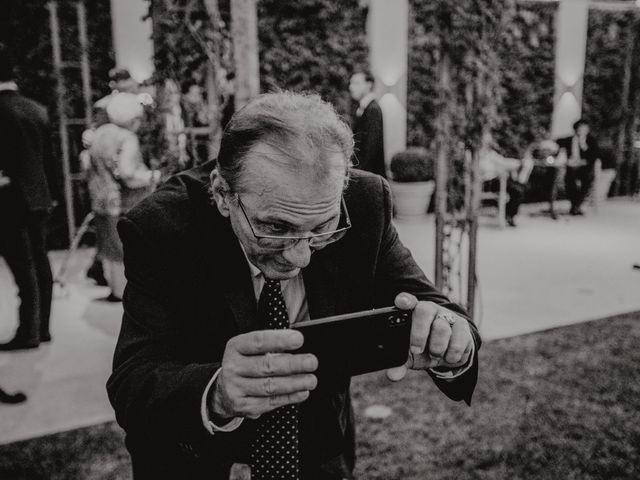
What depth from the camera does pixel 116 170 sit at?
4953 millimetres

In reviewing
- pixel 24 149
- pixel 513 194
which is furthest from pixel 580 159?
pixel 24 149

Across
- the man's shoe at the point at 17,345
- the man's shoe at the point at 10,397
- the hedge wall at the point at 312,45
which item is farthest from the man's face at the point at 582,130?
the man's shoe at the point at 10,397

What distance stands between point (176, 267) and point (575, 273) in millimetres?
6316

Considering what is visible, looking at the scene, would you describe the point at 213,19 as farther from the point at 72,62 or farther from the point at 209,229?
the point at 72,62

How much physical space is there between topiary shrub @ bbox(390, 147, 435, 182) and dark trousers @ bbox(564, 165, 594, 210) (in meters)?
2.55

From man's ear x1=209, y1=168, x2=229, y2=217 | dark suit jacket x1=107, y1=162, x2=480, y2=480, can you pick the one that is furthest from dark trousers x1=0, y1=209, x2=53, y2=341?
man's ear x1=209, y1=168, x2=229, y2=217

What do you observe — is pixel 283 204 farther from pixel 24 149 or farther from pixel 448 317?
pixel 24 149

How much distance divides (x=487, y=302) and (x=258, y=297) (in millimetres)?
4593

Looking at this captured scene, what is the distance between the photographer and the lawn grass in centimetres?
299

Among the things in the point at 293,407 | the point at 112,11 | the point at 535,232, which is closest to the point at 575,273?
the point at 535,232

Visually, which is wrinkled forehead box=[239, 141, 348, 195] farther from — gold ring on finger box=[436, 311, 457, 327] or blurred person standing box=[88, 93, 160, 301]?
blurred person standing box=[88, 93, 160, 301]

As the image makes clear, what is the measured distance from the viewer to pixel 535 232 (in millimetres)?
9539

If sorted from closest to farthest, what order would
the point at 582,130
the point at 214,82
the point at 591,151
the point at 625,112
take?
the point at 214,82 < the point at 582,130 < the point at 591,151 < the point at 625,112

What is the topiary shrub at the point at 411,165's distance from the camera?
33.4 feet
